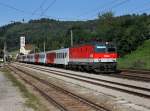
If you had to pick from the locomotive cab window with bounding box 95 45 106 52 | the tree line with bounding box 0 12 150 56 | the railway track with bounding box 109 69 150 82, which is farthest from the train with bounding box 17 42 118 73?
the tree line with bounding box 0 12 150 56

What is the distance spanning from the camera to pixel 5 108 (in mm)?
17172

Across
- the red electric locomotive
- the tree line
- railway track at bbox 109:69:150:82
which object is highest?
Answer: the tree line

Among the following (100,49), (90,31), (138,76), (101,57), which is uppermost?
(90,31)

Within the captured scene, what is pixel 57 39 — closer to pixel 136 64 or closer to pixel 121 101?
pixel 136 64

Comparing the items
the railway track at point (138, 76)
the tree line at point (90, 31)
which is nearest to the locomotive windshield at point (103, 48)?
the railway track at point (138, 76)

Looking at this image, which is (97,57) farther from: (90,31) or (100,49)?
(90,31)

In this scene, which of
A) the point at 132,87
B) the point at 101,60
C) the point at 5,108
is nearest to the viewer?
the point at 5,108

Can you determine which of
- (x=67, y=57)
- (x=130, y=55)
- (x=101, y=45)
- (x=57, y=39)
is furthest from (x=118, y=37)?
(x=57, y=39)

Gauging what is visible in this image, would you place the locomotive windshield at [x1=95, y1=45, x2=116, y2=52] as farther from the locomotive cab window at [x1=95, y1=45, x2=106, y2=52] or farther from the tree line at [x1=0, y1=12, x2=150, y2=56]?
the tree line at [x1=0, y1=12, x2=150, y2=56]

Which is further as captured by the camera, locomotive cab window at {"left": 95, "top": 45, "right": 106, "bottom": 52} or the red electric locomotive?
locomotive cab window at {"left": 95, "top": 45, "right": 106, "bottom": 52}

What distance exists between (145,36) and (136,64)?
41.4m

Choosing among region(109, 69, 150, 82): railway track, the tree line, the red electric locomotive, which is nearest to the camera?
region(109, 69, 150, 82): railway track

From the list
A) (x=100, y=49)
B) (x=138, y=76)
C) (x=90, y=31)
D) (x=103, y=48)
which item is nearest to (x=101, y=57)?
(x=100, y=49)

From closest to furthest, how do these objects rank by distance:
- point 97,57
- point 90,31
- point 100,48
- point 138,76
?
point 138,76 → point 97,57 → point 100,48 → point 90,31
